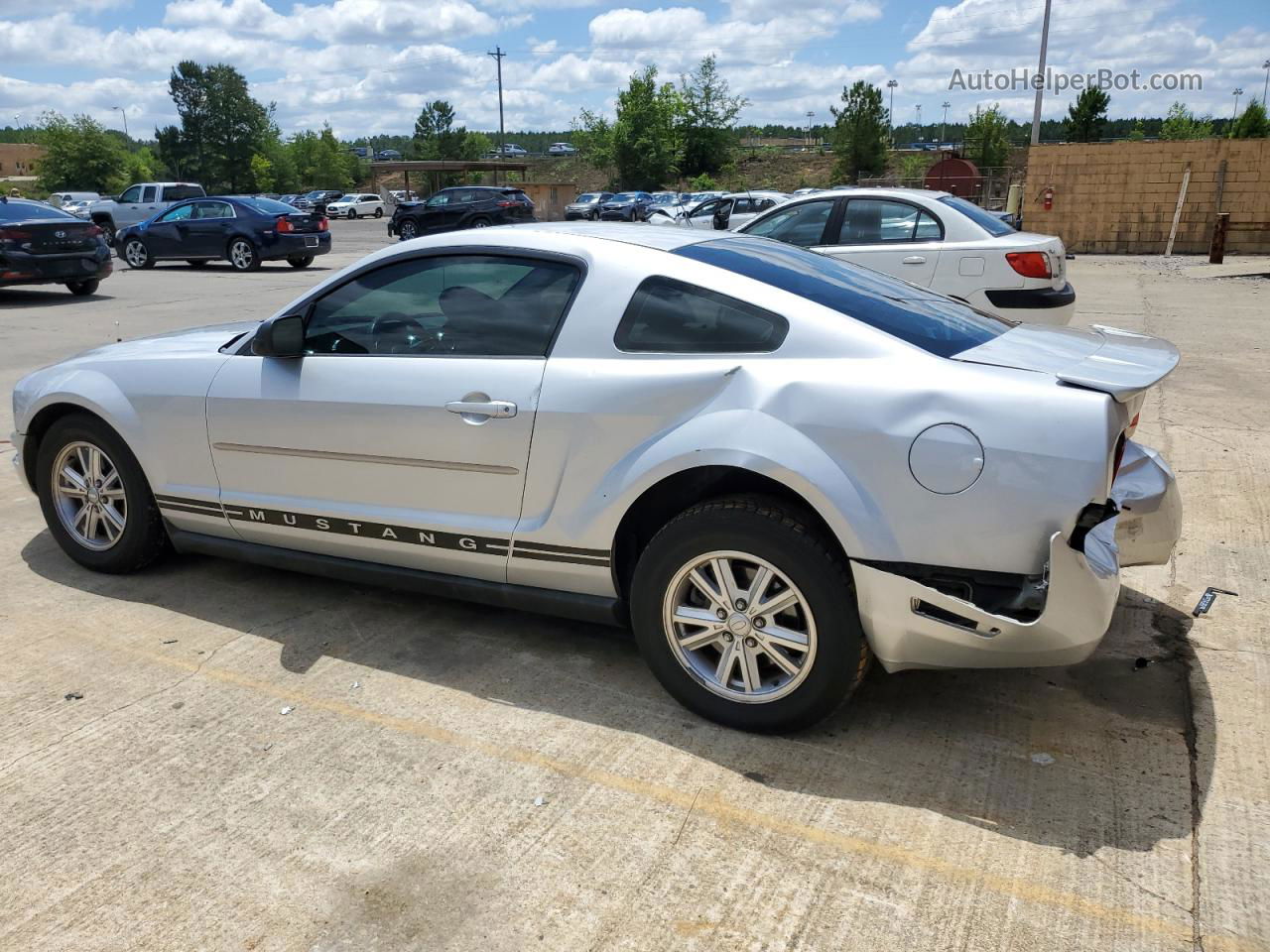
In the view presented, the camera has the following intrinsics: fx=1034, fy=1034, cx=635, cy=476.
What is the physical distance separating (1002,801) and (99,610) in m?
3.59

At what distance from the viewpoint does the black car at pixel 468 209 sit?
30.3 meters

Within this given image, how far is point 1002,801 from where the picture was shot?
9.60ft

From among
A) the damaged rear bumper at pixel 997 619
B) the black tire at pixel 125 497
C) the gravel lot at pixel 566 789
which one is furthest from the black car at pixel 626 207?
the damaged rear bumper at pixel 997 619

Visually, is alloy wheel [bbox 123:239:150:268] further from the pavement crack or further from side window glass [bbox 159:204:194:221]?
the pavement crack

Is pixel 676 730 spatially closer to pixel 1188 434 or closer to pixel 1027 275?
pixel 1188 434

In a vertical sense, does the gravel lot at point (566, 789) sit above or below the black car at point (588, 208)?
above

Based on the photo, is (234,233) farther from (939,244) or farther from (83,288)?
(939,244)

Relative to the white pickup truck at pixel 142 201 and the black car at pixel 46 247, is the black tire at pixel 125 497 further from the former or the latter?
the white pickup truck at pixel 142 201

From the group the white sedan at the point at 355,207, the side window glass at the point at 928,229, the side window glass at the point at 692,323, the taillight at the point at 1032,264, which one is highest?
the side window glass at the point at 692,323

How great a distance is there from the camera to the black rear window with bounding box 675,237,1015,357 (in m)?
3.26

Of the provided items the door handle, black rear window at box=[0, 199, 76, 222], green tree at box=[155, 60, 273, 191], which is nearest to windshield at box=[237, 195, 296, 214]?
black rear window at box=[0, 199, 76, 222]

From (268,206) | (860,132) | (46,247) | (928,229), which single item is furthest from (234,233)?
(860,132)

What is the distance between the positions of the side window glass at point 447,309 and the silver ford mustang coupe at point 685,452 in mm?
11

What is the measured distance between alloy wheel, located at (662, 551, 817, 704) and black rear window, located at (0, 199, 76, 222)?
14.9m
